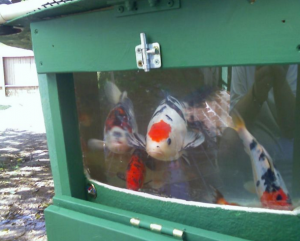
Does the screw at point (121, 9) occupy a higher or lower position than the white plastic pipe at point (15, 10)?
lower

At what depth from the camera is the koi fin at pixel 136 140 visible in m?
1.74

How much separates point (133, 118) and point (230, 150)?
557mm

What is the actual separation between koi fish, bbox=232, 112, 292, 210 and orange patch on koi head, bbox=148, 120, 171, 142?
33cm

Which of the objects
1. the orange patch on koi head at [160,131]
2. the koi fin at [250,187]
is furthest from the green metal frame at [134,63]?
the orange patch on koi head at [160,131]

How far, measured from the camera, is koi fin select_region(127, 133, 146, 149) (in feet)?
5.72

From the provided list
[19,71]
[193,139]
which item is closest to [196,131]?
[193,139]

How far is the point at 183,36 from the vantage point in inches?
48.3

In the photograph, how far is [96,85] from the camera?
190 centimetres

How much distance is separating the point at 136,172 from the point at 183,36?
87 centimetres

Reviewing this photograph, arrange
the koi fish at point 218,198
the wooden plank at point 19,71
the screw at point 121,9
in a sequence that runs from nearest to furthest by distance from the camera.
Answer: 1. the screw at point 121,9
2. the koi fish at point 218,198
3. the wooden plank at point 19,71

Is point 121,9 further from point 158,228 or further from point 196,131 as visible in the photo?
point 158,228

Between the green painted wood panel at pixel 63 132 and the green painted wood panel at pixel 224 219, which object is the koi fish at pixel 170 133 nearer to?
the green painted wood panel at pixel 224 219

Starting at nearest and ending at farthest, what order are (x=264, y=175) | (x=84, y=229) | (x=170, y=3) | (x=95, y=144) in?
(x=170, y=3)
(x=264, y=175)
(x=84, y=229)
(x=95, y=144)

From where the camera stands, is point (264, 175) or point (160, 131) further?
point (160, 131)
